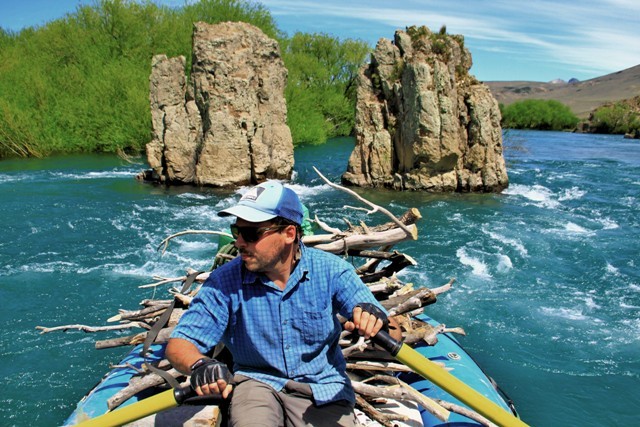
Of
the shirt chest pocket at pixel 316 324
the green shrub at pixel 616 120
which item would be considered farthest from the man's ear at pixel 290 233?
the green shrub at pixel 616 120

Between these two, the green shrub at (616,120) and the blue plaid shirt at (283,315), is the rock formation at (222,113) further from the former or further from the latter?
the green shrub at (616,120)

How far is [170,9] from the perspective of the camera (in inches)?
1384

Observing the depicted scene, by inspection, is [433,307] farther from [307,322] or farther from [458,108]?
[458,108]

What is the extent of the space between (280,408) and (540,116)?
63622 mm

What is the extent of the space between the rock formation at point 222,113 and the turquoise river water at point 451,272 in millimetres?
1015

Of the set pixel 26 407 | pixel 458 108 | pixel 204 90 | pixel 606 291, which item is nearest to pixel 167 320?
pixel 26 407

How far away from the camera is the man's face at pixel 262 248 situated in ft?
8.98

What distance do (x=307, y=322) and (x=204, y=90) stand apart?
16943mm

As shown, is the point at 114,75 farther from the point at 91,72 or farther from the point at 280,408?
the point at 280,408

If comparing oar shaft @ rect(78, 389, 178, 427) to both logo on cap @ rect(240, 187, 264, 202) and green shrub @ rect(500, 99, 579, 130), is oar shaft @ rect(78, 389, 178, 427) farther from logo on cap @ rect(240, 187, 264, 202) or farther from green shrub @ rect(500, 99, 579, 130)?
green shrub @ rect(500, 99, 579, 130)

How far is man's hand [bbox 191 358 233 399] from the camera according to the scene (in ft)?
8.02

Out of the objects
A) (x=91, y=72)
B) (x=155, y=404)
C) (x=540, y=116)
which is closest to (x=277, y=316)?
(x=155, y=404)

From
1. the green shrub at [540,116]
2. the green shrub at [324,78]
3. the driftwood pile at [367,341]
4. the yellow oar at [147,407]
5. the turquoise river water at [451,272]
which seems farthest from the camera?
the green shrub at [540,116]

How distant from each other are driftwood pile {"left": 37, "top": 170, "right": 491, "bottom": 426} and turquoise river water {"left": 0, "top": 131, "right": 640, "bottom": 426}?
2389 millimetres
